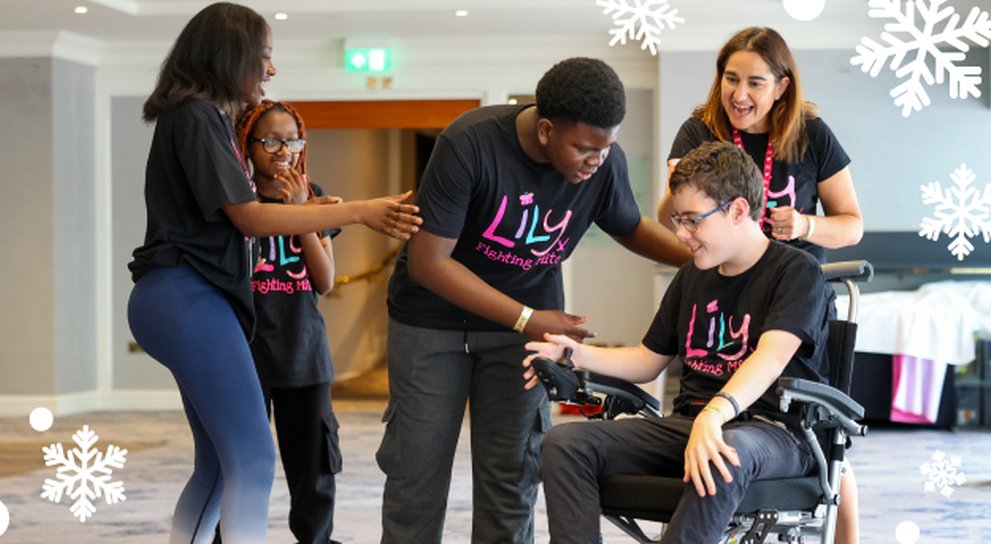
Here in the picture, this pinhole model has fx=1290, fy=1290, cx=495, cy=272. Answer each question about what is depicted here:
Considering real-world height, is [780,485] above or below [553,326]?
below

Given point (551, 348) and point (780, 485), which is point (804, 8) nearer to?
point (551, 348)

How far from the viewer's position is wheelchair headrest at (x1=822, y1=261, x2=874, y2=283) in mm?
2631

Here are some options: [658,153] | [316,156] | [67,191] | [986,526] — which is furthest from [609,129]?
[316,156]

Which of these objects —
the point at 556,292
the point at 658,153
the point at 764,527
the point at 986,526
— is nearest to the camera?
the point at 764,527

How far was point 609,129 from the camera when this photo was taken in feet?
8.04

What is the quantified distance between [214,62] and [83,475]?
11.2 feet

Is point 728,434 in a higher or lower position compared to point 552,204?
lower

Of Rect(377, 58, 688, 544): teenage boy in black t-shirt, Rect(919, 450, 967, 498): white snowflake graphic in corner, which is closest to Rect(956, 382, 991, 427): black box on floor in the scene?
Rect(919, 450, 967, 498): white snowflake graphic in corner

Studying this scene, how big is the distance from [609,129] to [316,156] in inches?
302

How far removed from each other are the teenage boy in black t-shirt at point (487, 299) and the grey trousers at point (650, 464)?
0.22 meters

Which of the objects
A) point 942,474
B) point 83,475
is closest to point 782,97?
point 942,474

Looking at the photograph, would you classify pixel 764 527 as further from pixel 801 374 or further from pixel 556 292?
pixel 556 292

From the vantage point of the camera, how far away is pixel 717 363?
8.55ft

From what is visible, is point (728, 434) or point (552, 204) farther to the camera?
point (552, 204)
